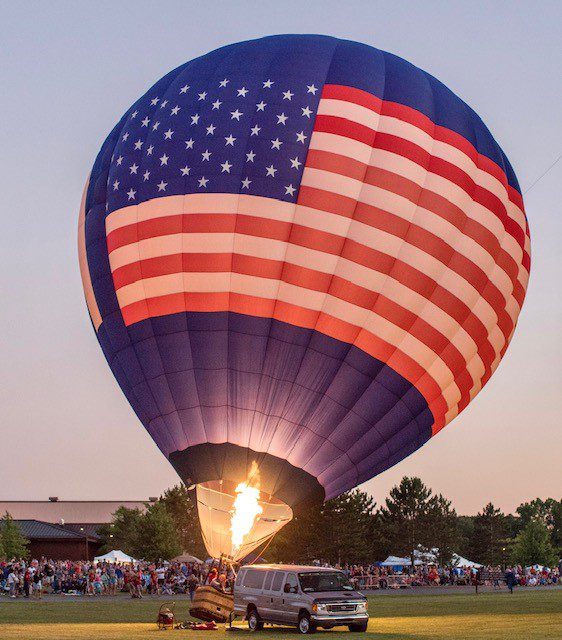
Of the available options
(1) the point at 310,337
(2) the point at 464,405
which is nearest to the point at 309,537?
(2) the point at 464,405

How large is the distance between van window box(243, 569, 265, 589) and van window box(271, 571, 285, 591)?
13.8 inches

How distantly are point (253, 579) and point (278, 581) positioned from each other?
2.65 ft

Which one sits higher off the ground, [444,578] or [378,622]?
[444,578]

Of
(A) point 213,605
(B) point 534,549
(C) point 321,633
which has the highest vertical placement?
(B) point 534,549

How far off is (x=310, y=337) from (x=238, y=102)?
535cm

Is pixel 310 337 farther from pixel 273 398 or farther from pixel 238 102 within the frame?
pixel 238 102

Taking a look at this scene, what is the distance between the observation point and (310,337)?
75.5 ft

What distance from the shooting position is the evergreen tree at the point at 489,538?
12850 cm

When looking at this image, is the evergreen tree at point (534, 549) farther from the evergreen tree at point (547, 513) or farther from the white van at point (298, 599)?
the white van at point (298, 599)

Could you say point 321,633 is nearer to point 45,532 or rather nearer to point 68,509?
point 45,532

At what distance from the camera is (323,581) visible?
838 inches

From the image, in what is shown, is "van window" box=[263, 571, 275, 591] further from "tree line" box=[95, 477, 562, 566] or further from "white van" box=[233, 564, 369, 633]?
"tree line" box=[95, 477, 562, 566]

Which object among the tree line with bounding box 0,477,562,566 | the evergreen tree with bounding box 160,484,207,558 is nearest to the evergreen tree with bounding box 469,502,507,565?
the tree line with bounding box 0,477,562,566

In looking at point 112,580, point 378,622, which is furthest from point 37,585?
point 378,622
